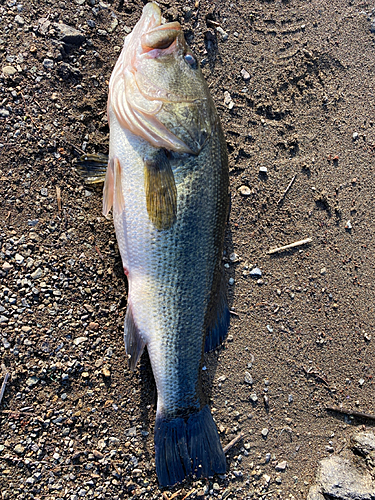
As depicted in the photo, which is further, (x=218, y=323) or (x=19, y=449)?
(x=218, y=323)

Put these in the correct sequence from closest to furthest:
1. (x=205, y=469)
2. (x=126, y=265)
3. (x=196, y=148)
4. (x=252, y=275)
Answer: (x=196, y=148) → (x=126, y=265) → (x=205, y=469) → (x=252, y=275)

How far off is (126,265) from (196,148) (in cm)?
104

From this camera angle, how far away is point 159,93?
2604mm

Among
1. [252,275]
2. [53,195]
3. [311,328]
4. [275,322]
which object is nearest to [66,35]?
[53,195]

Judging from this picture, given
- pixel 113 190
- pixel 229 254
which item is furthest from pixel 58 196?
pixel 229 254

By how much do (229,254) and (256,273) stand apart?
0.32 metres

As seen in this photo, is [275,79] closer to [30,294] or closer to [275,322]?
[275,322]

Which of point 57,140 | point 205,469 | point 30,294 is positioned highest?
point 57,140

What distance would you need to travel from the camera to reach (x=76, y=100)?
10.1 feet

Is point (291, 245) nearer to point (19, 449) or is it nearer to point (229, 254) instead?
point (229, 254)

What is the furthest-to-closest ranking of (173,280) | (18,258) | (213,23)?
1. (213,23)
2. (18,258)
3. (173,280)

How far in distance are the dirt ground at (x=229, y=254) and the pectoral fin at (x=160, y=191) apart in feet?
2.31

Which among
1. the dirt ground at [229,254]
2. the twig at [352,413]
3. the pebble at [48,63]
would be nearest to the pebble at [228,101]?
the dirt ground at [229,254]

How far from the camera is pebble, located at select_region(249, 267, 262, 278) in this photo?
3.41 m
